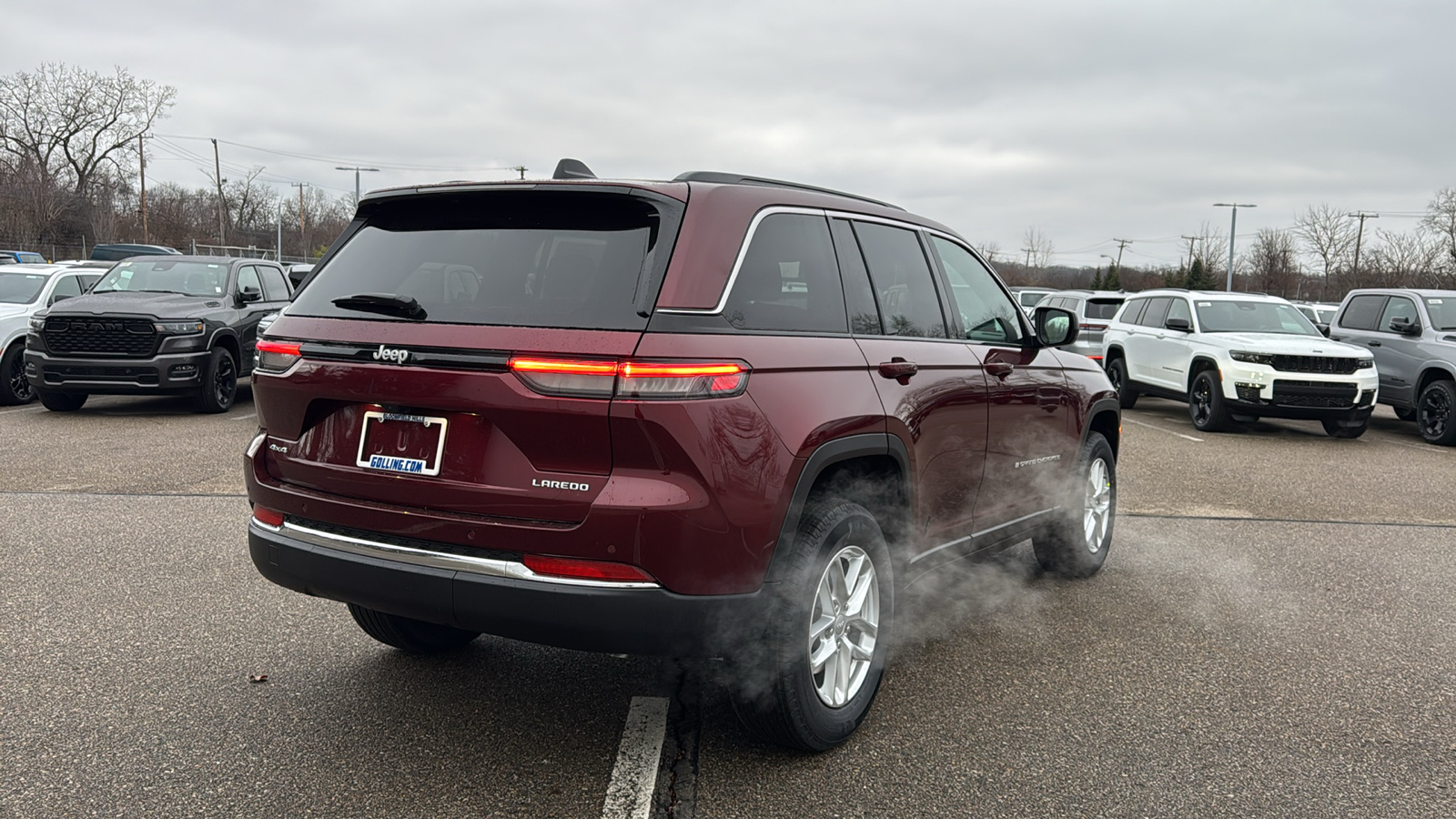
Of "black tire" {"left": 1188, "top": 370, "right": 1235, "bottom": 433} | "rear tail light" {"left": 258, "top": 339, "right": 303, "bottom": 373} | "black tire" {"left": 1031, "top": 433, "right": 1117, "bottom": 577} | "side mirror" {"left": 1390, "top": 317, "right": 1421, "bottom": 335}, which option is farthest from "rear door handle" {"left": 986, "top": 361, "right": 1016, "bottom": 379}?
"side mirror" {"left": 1390, "top": 317, "right": 1421, "bottom": 335}

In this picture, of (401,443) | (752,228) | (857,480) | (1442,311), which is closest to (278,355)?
(401,443)

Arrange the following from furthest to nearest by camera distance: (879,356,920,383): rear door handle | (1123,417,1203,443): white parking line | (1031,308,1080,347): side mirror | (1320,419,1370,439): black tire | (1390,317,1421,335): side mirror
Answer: (1390,317,1421,335): side mirror
(1320,419,1370,439): black tire
(1123,417,1203,443): white parking line
(1031,308,1080,347): side mirror
(879,356,920,383): rear door handle

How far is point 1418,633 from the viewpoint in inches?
182

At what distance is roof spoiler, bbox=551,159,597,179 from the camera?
3.29 metres

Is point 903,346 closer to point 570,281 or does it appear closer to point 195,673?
point 570,281

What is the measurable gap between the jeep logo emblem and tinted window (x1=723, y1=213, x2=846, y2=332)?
→ 92 cm

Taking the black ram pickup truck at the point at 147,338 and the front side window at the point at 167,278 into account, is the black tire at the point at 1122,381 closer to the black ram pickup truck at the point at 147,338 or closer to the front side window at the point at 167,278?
the black ram pickup truck at the point at 147,338

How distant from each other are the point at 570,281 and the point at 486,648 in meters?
1.93

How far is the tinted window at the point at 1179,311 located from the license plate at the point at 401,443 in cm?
1225

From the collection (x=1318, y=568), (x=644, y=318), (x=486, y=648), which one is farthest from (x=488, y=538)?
(x=1318, y=568)

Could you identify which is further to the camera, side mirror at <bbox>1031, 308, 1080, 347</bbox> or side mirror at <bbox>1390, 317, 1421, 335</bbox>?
side mirror at <bbox>1390, 317, 1421, 335</bbox>

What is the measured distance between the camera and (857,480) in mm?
3375

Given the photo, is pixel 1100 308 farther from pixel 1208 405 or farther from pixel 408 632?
pixel 408 632

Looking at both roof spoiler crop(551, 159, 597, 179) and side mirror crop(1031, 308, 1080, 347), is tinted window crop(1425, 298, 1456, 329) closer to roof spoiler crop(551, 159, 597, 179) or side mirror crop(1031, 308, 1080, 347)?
side mirror crop(1031, 308, 1080, 347)
